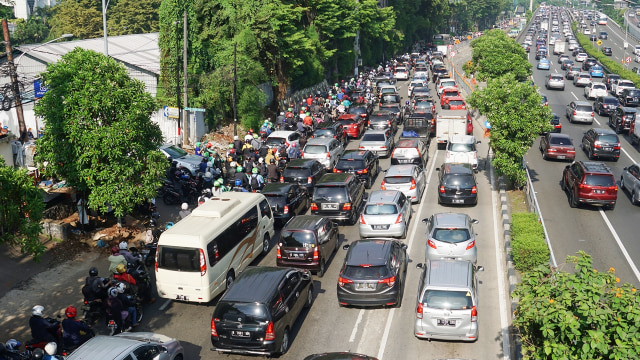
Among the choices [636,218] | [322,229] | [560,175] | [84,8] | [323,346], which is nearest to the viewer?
[323,346]

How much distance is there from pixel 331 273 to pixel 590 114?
31.2 m

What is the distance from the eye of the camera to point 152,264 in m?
20.7

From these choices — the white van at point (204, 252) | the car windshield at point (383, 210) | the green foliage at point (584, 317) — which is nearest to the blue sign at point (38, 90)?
the white van at point (204, 252)

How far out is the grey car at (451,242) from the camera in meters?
19.6

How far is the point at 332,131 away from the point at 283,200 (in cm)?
1233

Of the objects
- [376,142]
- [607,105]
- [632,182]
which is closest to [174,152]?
[376,142]

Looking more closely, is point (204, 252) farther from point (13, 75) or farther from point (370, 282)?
point (13, 75)

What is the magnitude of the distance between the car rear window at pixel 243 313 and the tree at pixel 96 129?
26.5ft

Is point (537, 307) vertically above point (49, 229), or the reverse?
point (537, 307)

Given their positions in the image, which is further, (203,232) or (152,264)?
(152,264)

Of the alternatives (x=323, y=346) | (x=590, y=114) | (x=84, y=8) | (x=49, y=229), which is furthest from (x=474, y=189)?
(x=84, y=8)

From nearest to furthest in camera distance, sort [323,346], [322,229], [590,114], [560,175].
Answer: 1. [323,346]
2. [322,229]
3. [560,175]
4. [590,114]

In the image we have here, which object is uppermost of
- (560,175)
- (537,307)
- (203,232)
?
(537,307)

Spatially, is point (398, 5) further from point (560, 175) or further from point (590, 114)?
point (560, 175)
